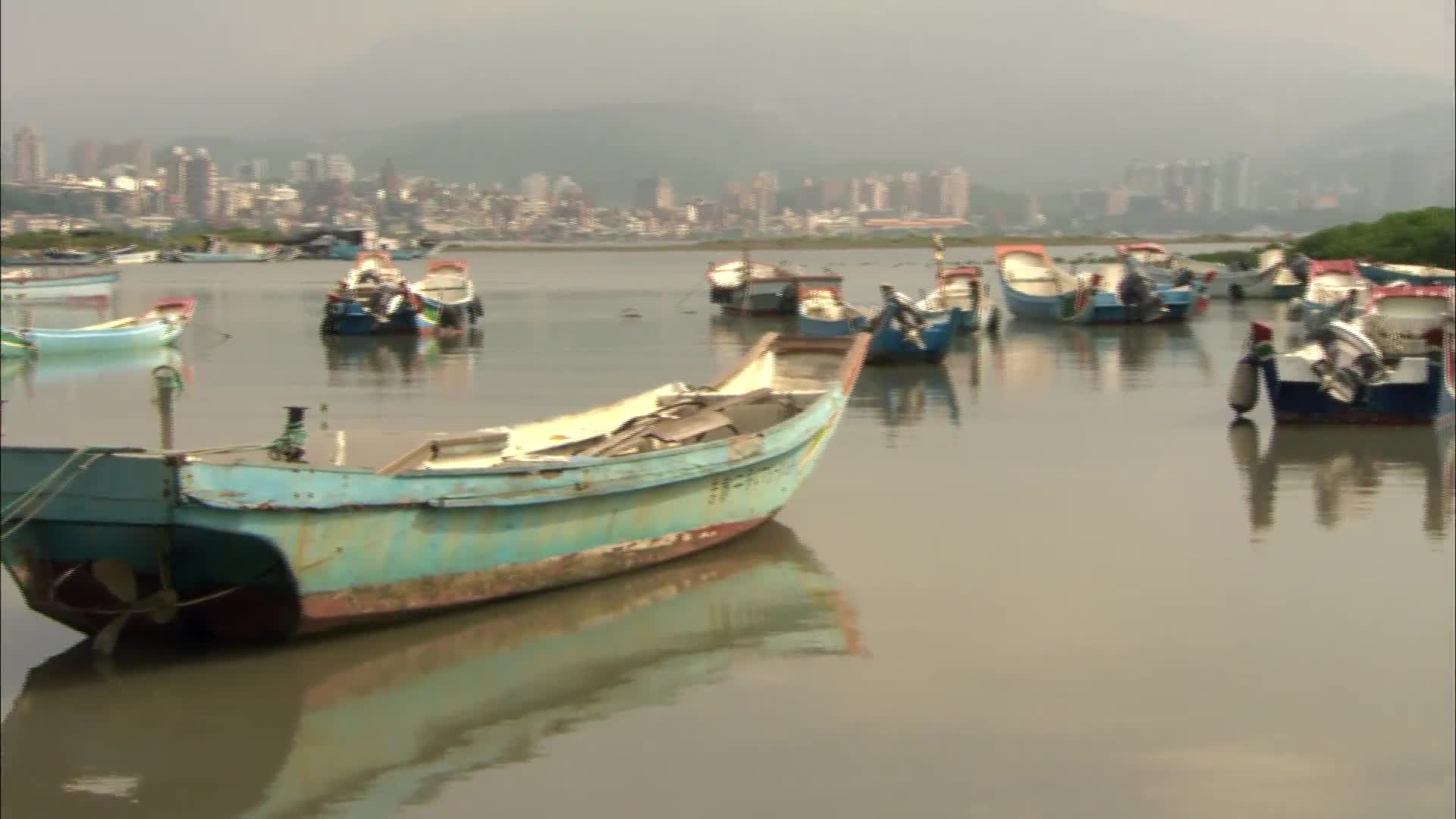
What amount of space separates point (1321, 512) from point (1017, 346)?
1719 cm

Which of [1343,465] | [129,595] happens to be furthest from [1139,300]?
[129,595]

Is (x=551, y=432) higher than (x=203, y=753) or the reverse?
higher

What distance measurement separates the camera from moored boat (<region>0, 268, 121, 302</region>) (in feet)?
157

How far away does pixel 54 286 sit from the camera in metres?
50.0

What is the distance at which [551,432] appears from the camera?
11.8 metres

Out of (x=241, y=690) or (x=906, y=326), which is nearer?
(x=241, y=690)

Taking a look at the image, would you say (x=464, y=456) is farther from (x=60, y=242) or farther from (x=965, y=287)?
(x=60, y=242)

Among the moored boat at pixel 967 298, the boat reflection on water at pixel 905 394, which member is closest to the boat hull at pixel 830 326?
the moored boat at pixel 967 298

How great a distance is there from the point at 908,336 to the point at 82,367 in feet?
41.0

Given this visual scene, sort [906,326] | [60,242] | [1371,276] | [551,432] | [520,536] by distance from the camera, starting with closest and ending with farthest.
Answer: [520,536] → [551,432] → [906,326] → [1371,276] → [60,242]

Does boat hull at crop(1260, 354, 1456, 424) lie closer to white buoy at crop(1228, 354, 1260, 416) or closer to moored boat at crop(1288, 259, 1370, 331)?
white buoy at crop(1228, 354, 1260, 416)


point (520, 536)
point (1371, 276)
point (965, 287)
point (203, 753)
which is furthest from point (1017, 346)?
point (203, 753)

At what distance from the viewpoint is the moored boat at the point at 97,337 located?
26656mm

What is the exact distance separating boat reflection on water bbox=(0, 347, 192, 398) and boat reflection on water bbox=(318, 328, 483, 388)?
2.50 m
